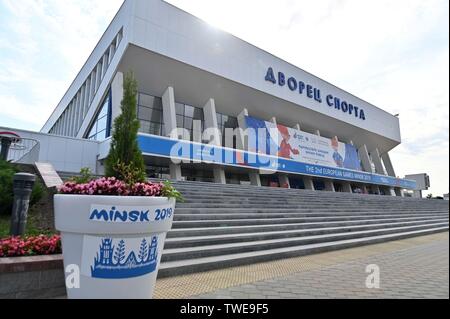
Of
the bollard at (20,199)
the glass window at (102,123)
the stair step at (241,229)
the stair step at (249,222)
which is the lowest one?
the stair step at (241,229)

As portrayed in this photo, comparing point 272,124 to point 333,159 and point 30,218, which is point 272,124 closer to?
point 333,159

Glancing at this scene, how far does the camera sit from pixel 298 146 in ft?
98.0

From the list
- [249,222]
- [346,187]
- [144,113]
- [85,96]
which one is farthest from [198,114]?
[346,187]

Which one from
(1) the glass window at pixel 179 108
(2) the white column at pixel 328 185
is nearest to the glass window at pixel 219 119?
(1) the glass window at pixel 179 108

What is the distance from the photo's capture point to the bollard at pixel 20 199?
433 centimetres

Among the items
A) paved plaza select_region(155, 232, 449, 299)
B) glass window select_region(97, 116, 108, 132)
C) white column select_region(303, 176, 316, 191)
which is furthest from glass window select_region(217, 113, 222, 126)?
paved plaza select_region(155, 232, 449, 299)

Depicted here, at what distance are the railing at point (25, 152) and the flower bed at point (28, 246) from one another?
12258mm

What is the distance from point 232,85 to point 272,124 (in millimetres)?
5797

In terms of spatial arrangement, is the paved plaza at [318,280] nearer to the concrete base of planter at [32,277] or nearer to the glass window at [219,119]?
the concrete base of planter at [32,277]

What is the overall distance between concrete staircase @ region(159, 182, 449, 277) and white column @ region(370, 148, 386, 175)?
3053 centimetres

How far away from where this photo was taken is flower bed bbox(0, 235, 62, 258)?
3838 millimetres

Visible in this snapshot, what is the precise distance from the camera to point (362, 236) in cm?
1008

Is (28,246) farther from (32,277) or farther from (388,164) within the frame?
(388,164)
